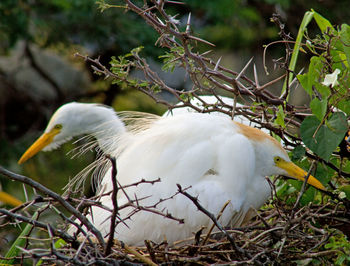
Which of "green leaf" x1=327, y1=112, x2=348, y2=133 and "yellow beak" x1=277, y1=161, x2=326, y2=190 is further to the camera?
"yellow beak" x1=277, y1=161, x2=326, y2=190

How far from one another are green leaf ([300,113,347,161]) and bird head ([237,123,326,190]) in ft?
0.85

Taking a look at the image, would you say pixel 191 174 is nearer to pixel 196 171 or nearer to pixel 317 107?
pixel 196 171

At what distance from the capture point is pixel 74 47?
4.11 meters

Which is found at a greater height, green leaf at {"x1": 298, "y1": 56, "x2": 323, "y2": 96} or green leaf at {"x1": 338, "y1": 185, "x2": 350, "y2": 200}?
green leaf at {"x1": 298, "y1": 56, "x2": 323, "y2": 96}

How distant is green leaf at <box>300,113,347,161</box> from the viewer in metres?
1.47

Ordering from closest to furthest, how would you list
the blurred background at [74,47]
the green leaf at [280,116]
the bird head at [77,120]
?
the green leaf at [280,116]
the bird head at [77,120]
the blurred background at [74,47]

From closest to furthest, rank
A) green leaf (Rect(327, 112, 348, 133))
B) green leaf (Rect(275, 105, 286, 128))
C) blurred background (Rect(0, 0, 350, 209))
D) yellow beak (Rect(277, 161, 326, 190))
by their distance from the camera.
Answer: green leaf (Rect(327, 112, 348, 133)), green leaf (Rect(275, 105, 286, 128)), yellow beak (Rect(277, 161, 326, 190)), blurred background (Rect(0, 0, 350, 209))

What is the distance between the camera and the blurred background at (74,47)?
406cm

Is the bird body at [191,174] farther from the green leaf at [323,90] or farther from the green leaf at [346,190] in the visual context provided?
the green leaf at [323,90]

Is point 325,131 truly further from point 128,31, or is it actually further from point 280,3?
point 280,3

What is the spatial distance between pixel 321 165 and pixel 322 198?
162 millimetres

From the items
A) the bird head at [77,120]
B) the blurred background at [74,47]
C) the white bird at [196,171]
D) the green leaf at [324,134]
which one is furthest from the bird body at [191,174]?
the blurred background at [74,47]

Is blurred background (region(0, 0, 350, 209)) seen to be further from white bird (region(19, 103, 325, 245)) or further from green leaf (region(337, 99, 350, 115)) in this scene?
green leaf (region(337, 99, 350, 115))

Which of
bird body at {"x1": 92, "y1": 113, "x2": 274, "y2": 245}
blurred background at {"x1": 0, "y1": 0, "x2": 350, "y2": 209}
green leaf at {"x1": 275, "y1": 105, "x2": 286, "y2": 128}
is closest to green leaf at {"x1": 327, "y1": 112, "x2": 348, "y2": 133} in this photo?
green leaf at {"x1": 275, "y1": 105, "x2": 286, "y2": 128}
